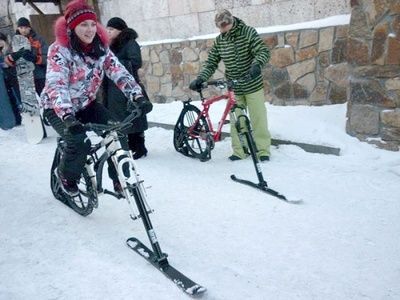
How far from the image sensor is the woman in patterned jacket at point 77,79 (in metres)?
2.92

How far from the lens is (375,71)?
462 centimetres

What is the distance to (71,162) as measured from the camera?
326 cm

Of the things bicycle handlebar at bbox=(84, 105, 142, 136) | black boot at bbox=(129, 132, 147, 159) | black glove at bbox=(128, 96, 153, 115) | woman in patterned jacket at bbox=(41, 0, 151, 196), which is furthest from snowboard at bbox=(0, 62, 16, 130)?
bicycle handlebar at bbox=(84, 105, 142, 136)

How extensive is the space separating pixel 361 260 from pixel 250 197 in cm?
138

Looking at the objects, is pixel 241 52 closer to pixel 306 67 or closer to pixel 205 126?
pixel 205 126

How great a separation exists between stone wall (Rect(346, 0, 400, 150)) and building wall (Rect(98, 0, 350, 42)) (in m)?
1.16

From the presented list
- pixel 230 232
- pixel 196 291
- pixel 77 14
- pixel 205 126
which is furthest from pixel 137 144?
pixel 196 291

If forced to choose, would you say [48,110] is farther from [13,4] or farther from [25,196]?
[13,4]

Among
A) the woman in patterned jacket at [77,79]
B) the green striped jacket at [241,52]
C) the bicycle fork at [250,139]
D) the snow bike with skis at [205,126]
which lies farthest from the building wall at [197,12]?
the woman in patterned jacket at [77,79]

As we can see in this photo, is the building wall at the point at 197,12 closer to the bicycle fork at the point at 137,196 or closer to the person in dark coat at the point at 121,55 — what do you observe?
the person in dark coat at the point at 121,55

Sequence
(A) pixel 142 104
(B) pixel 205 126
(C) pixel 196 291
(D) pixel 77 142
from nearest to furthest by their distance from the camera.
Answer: (C) pixel 196 291
(A) pixel 142 104
(D) pixel 77 142
(B) pixel 205 126

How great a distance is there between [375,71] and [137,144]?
3.23 m

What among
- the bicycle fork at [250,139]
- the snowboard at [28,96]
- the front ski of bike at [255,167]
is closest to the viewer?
the front ski of bike at [255,167]

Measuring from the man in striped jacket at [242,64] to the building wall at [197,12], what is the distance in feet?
6.02
